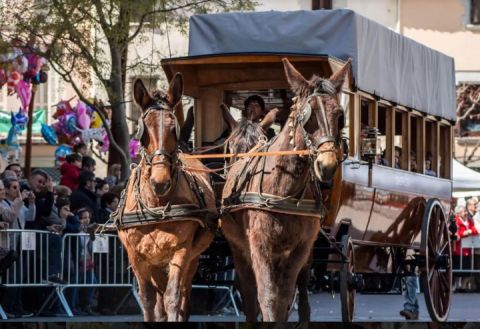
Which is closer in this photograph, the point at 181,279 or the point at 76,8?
the point at 181,279

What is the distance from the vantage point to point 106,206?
22.6m

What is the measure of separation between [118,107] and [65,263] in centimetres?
735

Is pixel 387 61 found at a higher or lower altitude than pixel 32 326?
higher

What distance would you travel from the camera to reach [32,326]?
859 cm

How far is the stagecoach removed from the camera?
1620 centimetres

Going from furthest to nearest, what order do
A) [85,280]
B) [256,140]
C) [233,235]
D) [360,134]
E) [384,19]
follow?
[384,19], [85,280], [360,134], [256,140], [233,235]

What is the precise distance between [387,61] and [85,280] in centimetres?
589

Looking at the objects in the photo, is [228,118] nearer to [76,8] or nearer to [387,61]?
[387,61]

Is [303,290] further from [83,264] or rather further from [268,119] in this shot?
[83,264]

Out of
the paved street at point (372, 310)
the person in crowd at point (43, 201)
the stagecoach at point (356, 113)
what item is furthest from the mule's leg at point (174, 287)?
the person in crowd at point (43, 201)

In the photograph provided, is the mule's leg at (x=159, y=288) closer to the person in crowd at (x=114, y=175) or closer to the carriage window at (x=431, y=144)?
the carriage window at (x=431, y=144)

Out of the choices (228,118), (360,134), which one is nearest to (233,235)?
(228,118)

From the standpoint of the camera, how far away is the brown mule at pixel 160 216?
43.6ft

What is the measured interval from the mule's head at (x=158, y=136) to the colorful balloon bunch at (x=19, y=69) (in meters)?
14.2
